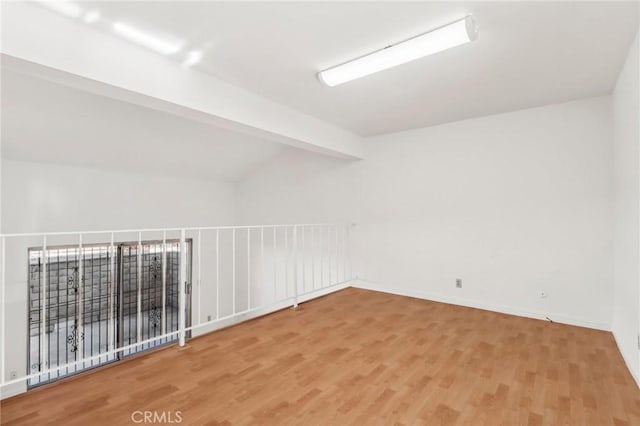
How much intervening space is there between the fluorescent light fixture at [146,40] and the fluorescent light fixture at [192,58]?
10 centimetres

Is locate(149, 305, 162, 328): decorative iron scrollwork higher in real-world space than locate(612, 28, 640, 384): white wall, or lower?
lower

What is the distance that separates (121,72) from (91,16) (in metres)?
0.35

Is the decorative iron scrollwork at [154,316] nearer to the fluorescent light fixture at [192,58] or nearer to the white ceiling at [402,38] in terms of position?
the white ceiling at [402,38]

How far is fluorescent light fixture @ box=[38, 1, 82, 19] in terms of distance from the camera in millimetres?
1810

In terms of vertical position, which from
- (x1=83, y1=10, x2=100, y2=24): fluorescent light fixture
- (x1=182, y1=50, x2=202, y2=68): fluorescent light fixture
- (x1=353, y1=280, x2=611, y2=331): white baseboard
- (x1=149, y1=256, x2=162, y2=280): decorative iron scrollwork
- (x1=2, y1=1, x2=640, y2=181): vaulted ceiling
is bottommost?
(x1=353, y1=280, x2=611, y2=331): white baseboard

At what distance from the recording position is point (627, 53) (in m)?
2.31

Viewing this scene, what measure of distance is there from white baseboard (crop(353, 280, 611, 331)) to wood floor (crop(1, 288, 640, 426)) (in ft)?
0.38

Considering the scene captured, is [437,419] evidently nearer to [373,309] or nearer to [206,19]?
[373,309]

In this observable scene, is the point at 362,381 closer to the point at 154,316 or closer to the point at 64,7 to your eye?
the point at 64,7

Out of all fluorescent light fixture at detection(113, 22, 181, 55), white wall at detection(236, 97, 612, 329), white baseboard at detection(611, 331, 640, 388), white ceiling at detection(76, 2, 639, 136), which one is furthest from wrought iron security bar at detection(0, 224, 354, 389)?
white baseboard at detection(611, 331, 640, 388)

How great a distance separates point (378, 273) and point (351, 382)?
267cm

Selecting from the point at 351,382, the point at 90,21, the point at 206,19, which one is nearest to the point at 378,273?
the point at 351,382

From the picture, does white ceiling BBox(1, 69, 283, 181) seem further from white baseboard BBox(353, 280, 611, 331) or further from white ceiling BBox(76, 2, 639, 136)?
white baseboard BBox(353, 280, 611, 331)

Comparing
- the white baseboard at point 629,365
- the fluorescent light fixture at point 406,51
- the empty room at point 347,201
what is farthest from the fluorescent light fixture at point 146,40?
the white baseboard at point 629,365
